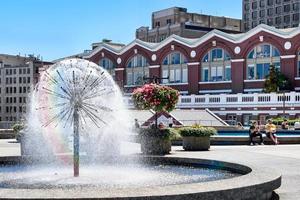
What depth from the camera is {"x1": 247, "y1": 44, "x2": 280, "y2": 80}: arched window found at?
60562 millimetres

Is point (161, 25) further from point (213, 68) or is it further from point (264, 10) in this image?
point (213, 68)

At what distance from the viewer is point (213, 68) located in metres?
66.1

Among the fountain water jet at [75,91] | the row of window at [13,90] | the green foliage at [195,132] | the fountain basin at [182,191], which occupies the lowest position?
the fountain basin at [182,191]

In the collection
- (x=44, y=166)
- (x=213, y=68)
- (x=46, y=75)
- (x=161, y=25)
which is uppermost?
(x=161, y=25)

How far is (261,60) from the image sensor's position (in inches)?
2421

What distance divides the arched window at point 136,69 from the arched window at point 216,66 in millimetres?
9644

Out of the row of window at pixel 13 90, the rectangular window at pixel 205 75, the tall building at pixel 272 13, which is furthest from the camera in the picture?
the tall building at pixel 272 13

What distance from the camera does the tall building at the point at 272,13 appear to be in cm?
13425

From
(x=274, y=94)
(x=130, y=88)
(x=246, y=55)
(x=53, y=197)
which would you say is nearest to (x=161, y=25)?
(x=130, y=88)

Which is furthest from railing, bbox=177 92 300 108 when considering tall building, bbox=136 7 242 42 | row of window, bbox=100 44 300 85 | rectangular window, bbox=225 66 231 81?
tall building, bbox=136 7 242 42

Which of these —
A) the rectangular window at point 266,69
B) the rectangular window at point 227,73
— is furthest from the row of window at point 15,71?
the rectangular window at point 266,69

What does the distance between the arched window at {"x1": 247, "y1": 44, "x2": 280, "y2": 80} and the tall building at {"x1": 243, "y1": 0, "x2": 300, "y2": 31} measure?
72745mm

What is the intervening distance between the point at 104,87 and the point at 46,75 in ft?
4.75

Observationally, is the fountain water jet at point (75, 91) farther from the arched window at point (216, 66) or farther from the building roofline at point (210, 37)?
the arched window at point (216, 66)
